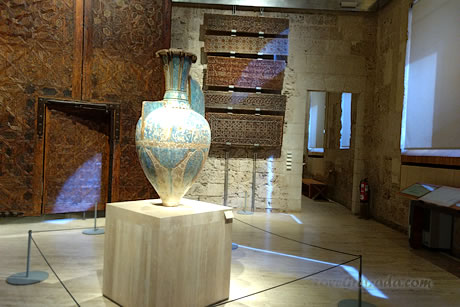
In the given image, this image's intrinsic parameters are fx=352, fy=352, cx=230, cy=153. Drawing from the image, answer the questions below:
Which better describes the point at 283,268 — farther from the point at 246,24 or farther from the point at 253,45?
the point at 246,24

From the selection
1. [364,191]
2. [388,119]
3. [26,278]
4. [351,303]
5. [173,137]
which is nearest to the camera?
[173,137]

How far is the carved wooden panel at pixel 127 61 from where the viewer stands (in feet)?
17.2

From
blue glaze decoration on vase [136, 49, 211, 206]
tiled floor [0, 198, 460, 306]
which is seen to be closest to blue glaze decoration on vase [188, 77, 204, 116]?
blue glaze decoration on vase [136, 49, 211, 206]

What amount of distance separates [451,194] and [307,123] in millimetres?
8384

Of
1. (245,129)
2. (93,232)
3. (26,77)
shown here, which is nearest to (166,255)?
(93,232)

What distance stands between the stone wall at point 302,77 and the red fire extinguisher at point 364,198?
1151 millimetres

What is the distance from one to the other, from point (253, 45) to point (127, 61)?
2.39m

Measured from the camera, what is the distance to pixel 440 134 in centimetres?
455

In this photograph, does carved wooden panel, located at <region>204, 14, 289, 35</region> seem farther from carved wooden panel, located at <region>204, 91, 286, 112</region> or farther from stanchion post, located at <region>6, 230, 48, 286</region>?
stanchion post, located at <region>6, 230, 48, 286</region>

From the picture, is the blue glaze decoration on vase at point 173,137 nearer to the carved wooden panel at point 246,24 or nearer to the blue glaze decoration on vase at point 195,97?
the blue glaze decoration on vase at point 195,97

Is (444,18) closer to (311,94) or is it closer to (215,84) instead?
(215,84)

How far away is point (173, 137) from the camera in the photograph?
2.51 meters


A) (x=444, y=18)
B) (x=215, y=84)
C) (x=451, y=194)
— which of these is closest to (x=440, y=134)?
(x=451, y=194)

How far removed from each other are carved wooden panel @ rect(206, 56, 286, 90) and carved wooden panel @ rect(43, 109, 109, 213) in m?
2.14
